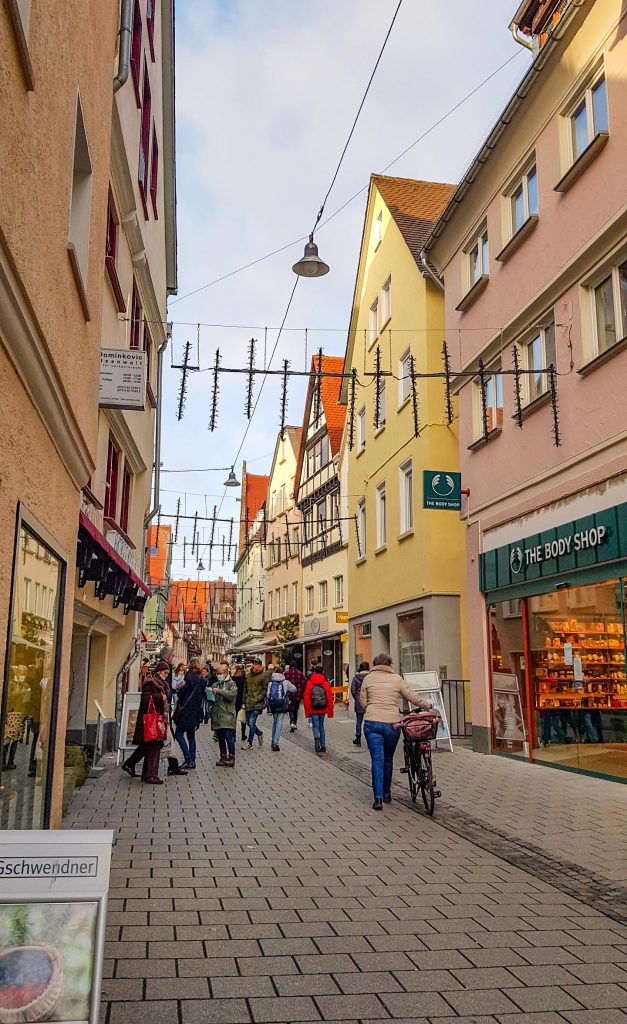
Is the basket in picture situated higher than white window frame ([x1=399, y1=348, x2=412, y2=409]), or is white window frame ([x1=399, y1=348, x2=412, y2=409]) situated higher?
white window frame ([x1=399, y1=348, x2=412, y2=409])

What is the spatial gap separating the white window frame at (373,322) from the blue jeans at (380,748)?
1630cm

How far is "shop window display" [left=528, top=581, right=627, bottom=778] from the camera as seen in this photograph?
11.1 metres

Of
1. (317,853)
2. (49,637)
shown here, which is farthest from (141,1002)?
(317,853)

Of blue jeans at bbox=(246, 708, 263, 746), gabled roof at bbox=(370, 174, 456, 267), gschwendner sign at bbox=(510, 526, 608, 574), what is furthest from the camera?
gabled roof at bbox=(370, 174, 456, 267)

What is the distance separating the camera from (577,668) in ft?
39.9

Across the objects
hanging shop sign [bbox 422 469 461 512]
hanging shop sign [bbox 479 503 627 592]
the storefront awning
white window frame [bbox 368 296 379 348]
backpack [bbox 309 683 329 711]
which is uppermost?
white window frame [bbox 368 296 379 348]

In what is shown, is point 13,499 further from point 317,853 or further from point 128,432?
point 128,432

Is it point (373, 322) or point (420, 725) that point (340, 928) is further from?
point (373, 322)

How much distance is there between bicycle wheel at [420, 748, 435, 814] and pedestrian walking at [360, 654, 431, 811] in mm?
479

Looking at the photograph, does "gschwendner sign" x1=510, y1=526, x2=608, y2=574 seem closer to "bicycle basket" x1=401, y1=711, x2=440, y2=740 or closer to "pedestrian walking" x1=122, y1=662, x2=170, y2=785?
"bicycle basket" x1=401, y1=711, x2=440, y2=740

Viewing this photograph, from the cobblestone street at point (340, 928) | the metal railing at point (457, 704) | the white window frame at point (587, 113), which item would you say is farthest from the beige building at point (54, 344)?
the metal railing at point (457, 704)

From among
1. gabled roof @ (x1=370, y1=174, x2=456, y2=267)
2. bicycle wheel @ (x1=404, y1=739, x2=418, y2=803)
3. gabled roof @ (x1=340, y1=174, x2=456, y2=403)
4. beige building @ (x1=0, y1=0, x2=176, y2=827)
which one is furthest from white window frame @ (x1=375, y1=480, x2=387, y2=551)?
bicycle wheel @ (x1=404, y1=739, x2=418, y2=803)

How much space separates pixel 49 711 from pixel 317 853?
8.83 feet

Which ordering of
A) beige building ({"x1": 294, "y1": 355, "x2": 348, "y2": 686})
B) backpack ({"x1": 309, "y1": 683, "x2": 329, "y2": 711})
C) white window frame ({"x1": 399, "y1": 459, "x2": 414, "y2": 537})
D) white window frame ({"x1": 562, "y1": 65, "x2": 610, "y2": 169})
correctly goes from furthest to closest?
1. beige building ({"x1": 294, "y1": 355, "x2": 348, "y2": 686})
2. white window frame ({"x1": 399, "y1": 459, "x2": 414, "y2": 537})
3. backpack ({"x1": 309, "y1": 683, "x2": 329, "y2": 711})
4. white window frame ({"x1": 562, "y1": 65, "x2": 610, "y2": 169})
